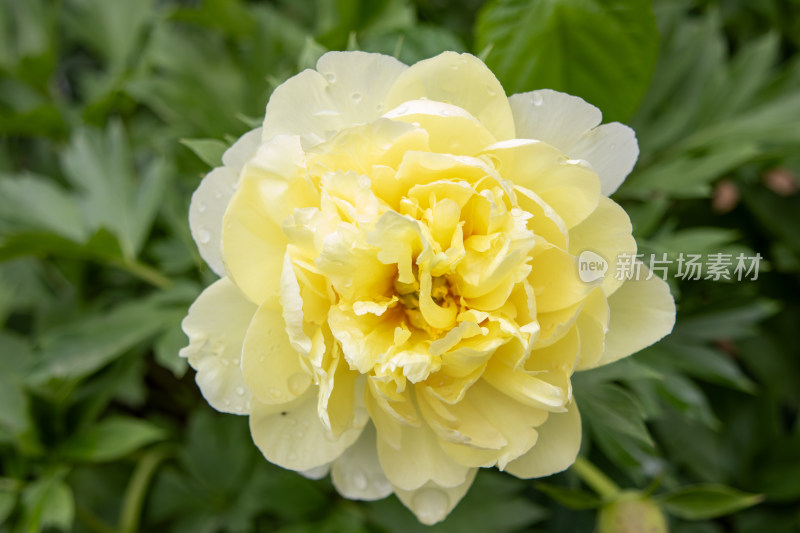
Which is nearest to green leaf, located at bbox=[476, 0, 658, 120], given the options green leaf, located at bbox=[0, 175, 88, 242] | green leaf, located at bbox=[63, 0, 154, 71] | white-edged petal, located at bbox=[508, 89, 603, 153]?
white-edged petal, located at bbox=[508, 89, 603, 153]

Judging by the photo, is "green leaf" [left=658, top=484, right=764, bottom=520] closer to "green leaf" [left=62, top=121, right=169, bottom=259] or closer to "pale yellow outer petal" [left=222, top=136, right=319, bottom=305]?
"pale yellow outer petal" [left=222, top=136, right=319, bottom=305]

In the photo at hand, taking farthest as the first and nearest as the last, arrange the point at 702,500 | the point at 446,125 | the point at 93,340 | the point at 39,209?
the point at 39,209
the point at 93,340
the point at 702,500
the point at 446,125

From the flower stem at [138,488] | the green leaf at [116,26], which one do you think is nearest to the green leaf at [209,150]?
the flower stem at [138,488]

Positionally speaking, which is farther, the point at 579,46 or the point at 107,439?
the point at 107,439

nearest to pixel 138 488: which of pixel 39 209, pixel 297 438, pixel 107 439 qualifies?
pixel 107 439

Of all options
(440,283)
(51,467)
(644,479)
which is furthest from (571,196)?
(51,467)

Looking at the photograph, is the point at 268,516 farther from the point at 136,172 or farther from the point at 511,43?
the point at 511,43

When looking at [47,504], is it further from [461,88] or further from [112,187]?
[461,88]
